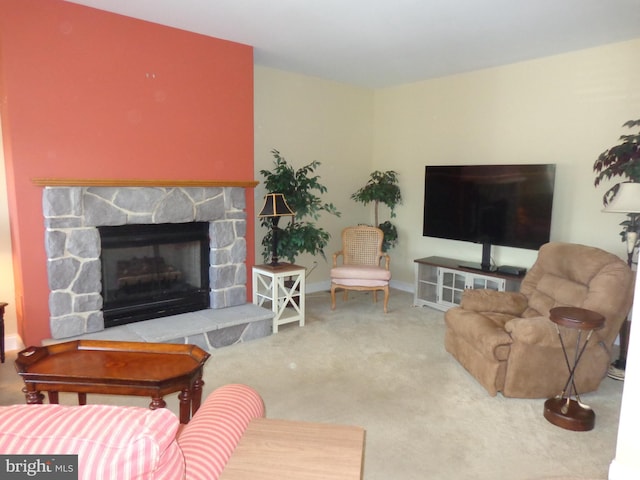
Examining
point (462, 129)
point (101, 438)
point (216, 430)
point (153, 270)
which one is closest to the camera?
point (101, 438)

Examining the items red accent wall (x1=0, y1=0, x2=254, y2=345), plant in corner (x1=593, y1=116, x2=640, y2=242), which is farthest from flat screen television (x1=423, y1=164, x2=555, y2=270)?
red accent wall (x1=0, y1=0, x2=254, y2=345)

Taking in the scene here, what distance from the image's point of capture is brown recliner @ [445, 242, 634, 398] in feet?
9.32

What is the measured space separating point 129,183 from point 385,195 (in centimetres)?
308

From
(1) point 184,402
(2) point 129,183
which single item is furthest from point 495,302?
(2) point 129,183

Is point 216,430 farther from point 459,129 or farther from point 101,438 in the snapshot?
point 459,129

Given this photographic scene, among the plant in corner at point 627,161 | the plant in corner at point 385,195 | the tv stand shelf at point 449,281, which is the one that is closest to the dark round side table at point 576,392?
the plant in corner at point 627,161

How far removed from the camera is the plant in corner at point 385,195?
5457 mm

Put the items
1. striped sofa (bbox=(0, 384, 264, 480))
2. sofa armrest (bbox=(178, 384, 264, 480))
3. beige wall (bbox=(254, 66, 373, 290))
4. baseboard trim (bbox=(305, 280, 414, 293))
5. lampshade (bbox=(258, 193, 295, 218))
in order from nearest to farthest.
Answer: striped sofa (bbox=(0, 384, 264, 480)) → sofa armrest (bbox=(178, 384, 264, 480)) → lampshade (bbox=(258, 193, 295, 218)) → beige wall (bbox=(254, 66, 373, 290)) → baseboard trim (bbox=(305, 280, 414, 293))

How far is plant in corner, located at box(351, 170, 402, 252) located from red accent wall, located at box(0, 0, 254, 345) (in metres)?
2.14

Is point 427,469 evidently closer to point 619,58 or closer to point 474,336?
point 474,336

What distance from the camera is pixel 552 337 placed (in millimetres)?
2803

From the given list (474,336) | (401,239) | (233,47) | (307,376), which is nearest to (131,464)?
(307,376)

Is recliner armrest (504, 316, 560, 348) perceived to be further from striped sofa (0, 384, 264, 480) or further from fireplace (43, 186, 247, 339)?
fireplace (43, 186, 247, 339)

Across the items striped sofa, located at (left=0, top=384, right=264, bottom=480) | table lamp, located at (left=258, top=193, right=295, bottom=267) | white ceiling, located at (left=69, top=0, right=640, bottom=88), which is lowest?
striped sofa, located at (left=0, top=384, right=264, bottom=480)
